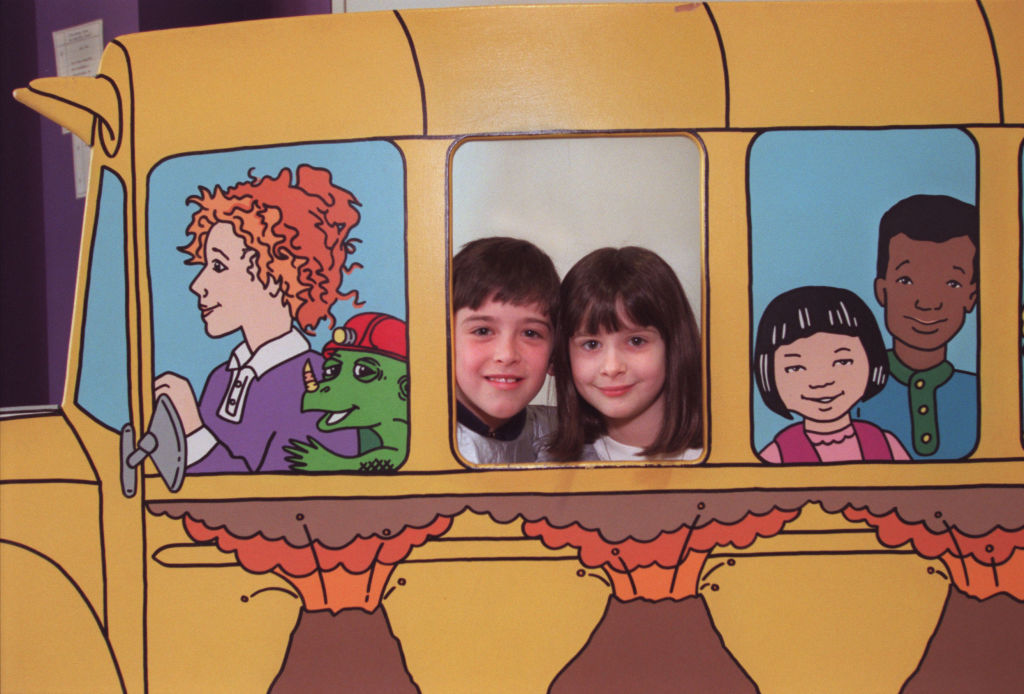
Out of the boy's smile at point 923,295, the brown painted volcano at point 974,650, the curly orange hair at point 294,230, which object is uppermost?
the curly orange hair at point 294,230

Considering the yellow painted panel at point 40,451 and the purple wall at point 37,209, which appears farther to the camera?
the purple wall at point 37,209

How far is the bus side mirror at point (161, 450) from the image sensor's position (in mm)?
1699

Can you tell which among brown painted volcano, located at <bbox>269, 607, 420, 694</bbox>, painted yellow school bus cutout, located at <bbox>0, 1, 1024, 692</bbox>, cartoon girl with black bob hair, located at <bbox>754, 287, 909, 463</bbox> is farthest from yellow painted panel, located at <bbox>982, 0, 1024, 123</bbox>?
brown painted volcano, located at <bbox>269, 607, 420, 694</bbox>

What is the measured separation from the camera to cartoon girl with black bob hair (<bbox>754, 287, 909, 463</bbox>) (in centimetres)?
165

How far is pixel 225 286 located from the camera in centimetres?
170

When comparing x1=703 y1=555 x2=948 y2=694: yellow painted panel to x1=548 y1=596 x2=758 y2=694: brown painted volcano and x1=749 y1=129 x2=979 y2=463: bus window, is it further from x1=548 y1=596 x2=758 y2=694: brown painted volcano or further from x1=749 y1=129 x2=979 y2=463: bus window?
x1=749 y1=129 x2=979 y2=463: bus window

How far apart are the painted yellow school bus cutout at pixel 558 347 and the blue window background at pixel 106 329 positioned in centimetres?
30

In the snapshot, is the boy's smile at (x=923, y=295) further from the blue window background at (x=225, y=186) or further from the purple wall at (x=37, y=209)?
the purple wall at (x=37, y=209)

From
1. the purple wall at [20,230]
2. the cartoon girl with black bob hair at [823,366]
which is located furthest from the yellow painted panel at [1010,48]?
the purple wall at [20,230]

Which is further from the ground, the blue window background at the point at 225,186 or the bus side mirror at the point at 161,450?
the blue window background at the point at 225,186


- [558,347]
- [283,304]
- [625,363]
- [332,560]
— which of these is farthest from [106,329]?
[625,363]

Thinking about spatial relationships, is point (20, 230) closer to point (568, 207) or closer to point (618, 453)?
point (568, 207)

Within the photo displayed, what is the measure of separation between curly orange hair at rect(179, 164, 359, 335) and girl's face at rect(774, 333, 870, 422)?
1.01m

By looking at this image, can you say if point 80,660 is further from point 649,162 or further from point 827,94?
point 827,94
